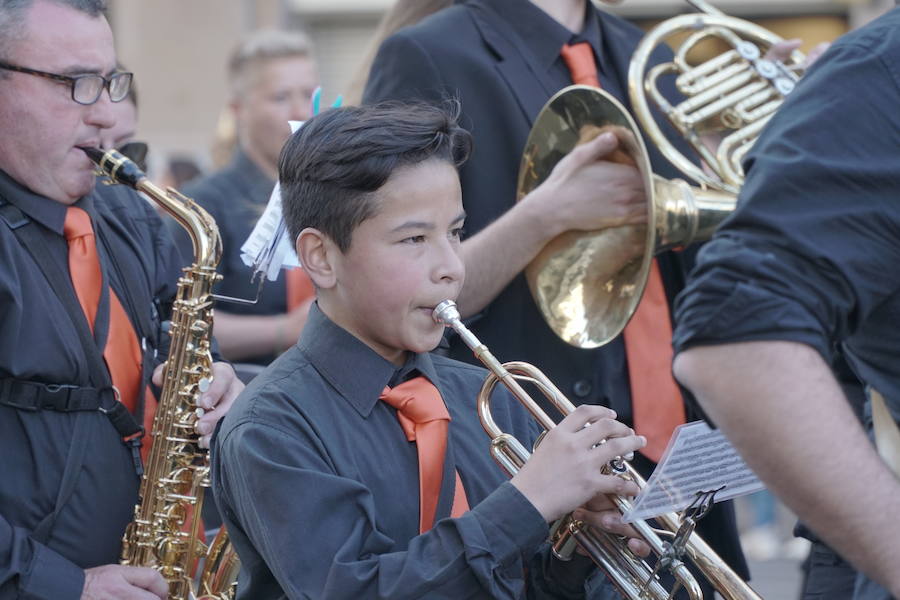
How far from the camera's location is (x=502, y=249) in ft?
8.60

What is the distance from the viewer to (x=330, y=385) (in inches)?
85.0

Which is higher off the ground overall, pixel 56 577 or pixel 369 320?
pixel 369 320

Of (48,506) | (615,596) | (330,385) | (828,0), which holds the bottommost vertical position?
(828,0)

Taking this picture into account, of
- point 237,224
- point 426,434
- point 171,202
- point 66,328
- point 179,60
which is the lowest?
point 179,60

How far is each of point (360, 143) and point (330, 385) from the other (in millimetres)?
409

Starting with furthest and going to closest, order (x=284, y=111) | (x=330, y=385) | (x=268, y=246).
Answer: (x=284, y=111) → (x=268, y=246) → (x=330, y=385)

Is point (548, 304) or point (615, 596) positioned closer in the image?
point (615, 596)

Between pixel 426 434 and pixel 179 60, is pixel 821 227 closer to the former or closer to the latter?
pixel 426 434

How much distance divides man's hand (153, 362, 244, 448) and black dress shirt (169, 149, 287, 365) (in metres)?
1.29

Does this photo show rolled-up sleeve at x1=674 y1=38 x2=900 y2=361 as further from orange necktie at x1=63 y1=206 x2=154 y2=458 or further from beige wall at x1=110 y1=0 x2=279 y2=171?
beige wall at x1=110 y1=0 x2=279 y2=171

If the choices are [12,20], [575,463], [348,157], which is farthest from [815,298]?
[12,20]

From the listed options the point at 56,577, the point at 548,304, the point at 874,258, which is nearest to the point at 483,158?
the point at 548,304

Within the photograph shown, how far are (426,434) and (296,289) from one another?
7.77 ft

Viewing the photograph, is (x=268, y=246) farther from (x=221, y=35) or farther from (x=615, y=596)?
(x=221, y=35)
